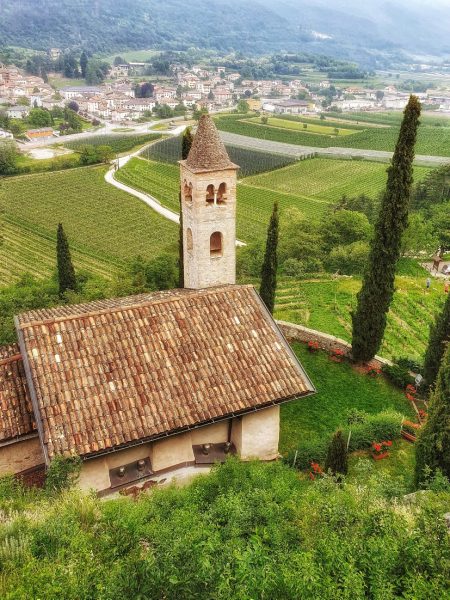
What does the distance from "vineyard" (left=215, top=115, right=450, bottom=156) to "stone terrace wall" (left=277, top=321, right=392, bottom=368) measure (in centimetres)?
9623

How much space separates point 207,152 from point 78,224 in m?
50.4

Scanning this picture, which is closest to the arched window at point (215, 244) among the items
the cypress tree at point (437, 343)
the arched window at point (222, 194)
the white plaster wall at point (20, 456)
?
the arched window at point (222, 194)

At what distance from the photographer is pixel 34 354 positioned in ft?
54.4

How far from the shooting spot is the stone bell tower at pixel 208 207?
23672 millimetres

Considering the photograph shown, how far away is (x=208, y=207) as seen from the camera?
24078mm

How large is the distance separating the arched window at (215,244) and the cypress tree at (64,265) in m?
14.6

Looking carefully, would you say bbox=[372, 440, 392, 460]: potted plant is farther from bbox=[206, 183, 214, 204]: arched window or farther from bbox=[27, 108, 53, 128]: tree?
bbox=[27, 108, 53, 128]: tree

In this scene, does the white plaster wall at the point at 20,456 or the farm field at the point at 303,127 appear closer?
the white plaster wall at the point at 20,456

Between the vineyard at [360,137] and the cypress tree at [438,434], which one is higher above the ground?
the cypress tree at [438,434]

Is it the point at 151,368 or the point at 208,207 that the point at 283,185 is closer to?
the point at 208,207

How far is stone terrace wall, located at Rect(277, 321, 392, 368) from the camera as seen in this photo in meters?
26.8

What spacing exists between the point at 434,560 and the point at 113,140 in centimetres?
12655

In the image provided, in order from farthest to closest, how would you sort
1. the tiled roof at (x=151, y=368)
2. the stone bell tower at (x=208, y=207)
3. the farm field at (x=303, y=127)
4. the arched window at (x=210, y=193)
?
the farm field at (x=303, y=127) → the arched window at (x=210, y=193) → the stone bell tower at (x=208, y=207) → the tiled roof at (x=151, y=368)

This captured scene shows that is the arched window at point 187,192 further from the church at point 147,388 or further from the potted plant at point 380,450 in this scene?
the potted plant at point 380,450
